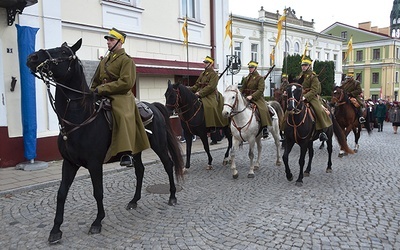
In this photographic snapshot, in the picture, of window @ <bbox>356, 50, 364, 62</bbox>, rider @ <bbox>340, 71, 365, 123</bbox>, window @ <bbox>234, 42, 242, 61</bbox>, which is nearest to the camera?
rider @ <bbox>340, 71, 365, 123</bbox>

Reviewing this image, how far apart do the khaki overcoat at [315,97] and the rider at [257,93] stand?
3.39 feet

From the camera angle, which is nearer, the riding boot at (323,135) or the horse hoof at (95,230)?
the horse hoof at (95,230)

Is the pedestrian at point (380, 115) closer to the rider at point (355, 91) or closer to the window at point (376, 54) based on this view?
the rider at point (355, 91)

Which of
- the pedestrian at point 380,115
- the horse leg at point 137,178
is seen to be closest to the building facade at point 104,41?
the horse leg at point 137,178

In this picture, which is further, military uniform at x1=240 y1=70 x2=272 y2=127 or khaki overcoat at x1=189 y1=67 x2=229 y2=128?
khaki overcoat at x1=189 y1=67 x2=229 y2=128

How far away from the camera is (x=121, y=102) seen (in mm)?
4934

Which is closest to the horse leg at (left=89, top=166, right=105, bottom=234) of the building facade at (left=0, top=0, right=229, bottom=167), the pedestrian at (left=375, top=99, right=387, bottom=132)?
the building facade at (left=0, top=0, right=229, bottom=167)

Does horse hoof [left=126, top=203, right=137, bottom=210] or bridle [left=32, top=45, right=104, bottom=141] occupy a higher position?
bridle [left=32, top=45, right=104, bottom=141]

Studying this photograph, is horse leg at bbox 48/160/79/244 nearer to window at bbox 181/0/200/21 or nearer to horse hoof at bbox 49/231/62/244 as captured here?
horse hoof at bbox 49/231/62/244

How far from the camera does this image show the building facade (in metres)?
8.34

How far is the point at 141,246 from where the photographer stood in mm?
4246

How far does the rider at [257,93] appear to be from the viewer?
27.1 feet

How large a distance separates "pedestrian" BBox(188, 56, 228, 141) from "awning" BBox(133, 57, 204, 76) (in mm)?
2823

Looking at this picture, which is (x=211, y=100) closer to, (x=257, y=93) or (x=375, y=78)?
(x=257, y=93)
